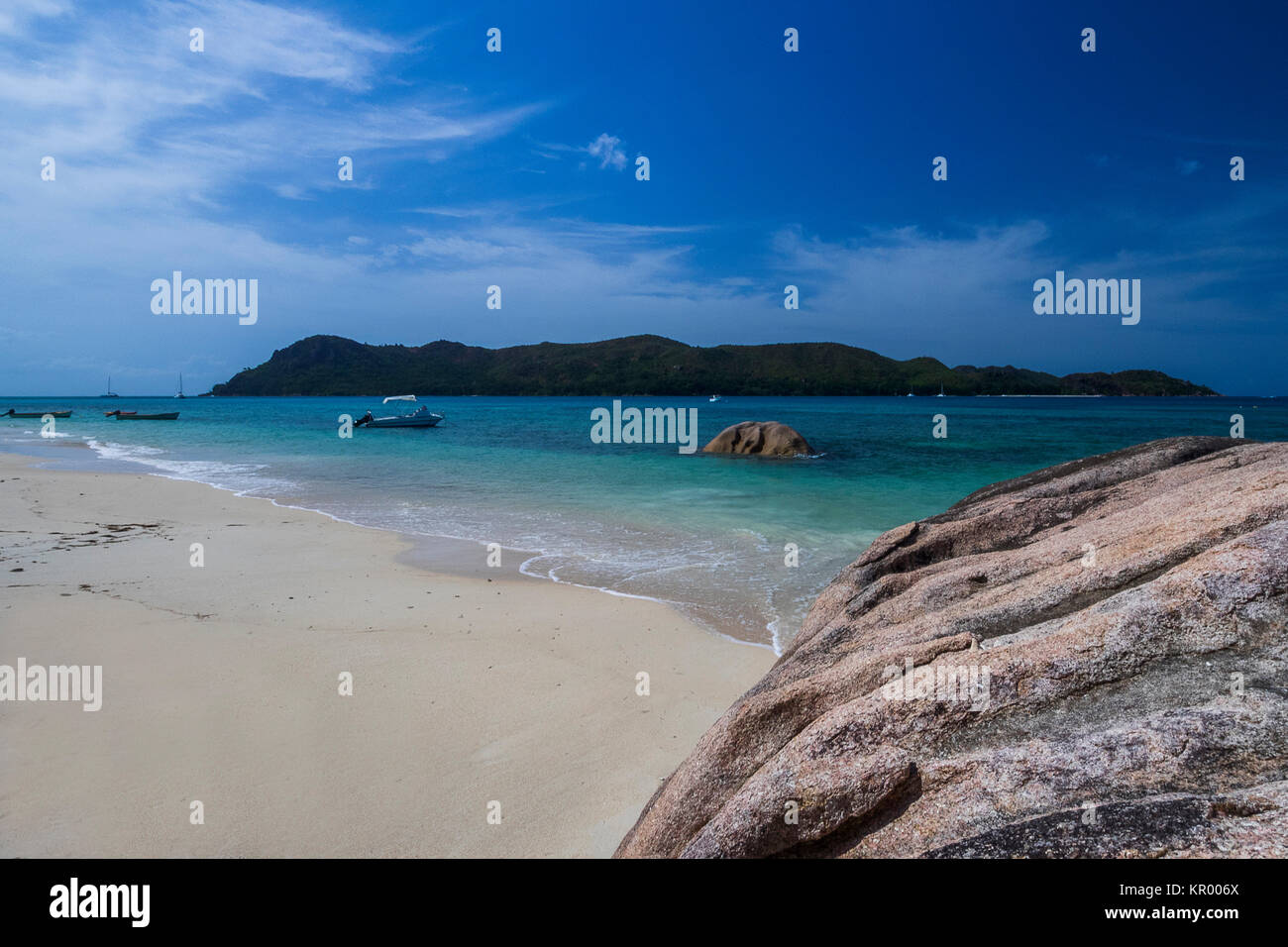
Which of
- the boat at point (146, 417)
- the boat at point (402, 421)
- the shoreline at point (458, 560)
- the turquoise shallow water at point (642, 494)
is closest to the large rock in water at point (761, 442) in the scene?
the turquoise shallow water at point (642, 494)

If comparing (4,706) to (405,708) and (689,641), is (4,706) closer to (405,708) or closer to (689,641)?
(405,708)

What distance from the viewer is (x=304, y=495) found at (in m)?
23.2

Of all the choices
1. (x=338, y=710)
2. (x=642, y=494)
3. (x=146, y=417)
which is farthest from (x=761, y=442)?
(x=146, y=417)

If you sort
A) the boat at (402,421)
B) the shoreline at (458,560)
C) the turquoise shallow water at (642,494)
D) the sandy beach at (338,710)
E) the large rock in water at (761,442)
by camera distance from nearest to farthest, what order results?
the sandy beach at (338,710), the shoreline at (458,560), the turquoise shallow water at (642,494), the large rock in water at (761,442), the boat at (402,421)

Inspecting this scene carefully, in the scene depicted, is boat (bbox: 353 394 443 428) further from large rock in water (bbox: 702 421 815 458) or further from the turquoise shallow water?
large rock in water (bbox: 702 421 815 458)

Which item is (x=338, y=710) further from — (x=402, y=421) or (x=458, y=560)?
(x=402, y=421)

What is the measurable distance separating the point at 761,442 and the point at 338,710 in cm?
3210

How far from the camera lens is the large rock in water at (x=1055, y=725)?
6.59 ft

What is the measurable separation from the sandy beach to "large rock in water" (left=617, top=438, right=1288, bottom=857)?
85.1 inches

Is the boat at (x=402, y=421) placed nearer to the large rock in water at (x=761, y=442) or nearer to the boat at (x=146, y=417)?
the large rock in water at (x=761, y=442)

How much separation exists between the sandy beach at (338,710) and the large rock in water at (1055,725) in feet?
7.09

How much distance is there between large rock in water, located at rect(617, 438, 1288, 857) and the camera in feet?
6.59
